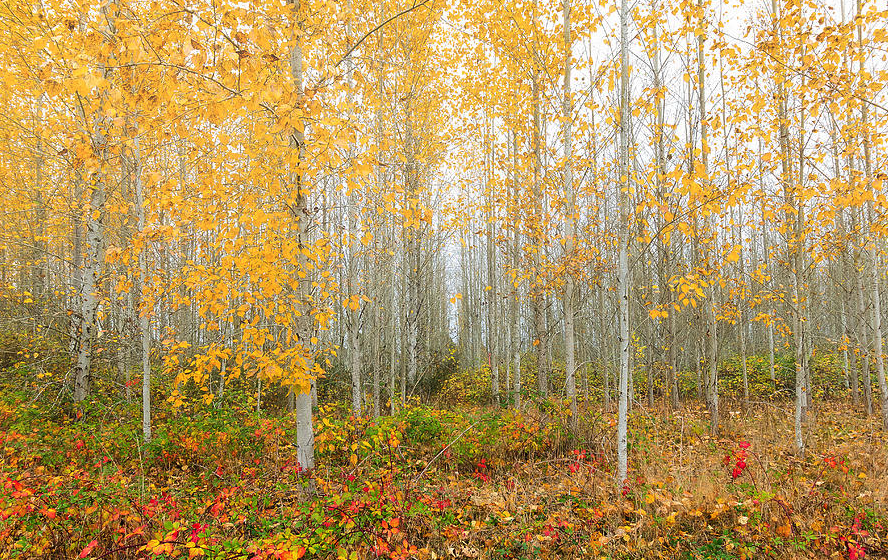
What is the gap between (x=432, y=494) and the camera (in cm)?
423

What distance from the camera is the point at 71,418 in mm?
6359

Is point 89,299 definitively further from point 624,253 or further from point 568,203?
point 624,253

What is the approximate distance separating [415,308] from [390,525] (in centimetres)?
554

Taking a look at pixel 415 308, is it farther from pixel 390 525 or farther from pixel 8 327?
pixel 8 327

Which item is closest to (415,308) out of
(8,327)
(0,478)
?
(0,478)

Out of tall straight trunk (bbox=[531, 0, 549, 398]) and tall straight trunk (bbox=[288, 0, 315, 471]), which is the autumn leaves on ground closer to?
tall straight trunk (bbox=[288, 0, 315, 471])

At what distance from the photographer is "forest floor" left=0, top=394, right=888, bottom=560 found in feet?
10.3

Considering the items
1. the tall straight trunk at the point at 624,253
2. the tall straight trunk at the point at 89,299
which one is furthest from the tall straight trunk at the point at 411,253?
the tall straight trunk at the point at 89,299

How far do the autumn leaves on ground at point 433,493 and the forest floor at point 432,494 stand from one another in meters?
0.02

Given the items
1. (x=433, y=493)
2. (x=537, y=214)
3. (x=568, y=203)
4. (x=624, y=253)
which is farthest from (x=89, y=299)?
(x=624, y=253)

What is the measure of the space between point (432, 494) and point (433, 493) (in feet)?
0.12

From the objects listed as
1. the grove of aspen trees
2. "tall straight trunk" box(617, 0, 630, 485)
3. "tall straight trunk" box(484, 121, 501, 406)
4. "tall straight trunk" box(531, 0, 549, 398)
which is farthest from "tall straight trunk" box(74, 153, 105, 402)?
"tall straight trunk" box(617, 0, 630, 485)

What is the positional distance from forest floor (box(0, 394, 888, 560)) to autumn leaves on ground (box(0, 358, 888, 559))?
22 mm

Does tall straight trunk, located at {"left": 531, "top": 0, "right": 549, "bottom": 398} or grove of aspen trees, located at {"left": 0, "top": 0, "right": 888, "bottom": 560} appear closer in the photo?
grove of aspen trees, located at {"left": 0, "top": 0, "right": 888, "bottom": 560}
